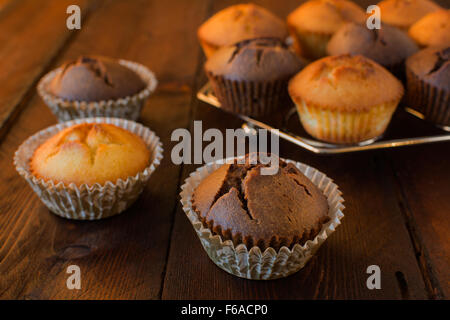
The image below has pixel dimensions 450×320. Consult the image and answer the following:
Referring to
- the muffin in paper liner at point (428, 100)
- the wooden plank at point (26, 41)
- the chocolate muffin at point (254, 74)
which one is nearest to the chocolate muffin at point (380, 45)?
the muffin in paper liner at point (428, 100)

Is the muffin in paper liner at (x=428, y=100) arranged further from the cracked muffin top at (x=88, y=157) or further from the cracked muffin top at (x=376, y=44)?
the cracked muffin top at (x=88, y=157)

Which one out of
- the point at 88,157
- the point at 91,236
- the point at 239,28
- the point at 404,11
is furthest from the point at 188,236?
the point at 404,11

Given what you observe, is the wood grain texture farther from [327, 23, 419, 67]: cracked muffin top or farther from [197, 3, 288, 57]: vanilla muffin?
[197, 3, 288, 57]: vanilla muffin

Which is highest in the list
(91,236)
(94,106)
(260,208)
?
(260,208)

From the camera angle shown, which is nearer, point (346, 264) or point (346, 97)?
point (346, 264)

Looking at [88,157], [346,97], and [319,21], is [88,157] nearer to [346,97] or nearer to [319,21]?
[346,97]
